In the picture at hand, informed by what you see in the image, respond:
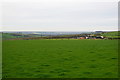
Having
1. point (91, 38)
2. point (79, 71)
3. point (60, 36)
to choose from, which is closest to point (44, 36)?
point (60, 36)

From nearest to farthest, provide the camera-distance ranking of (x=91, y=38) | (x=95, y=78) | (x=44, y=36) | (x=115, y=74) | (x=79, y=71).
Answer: (x=95, y=78) → (x=115, y=74) → (x=79, y=71) → (x=91, y=38) → (x=44, y=36)

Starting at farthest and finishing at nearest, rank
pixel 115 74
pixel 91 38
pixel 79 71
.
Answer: pixel 91 38 < pixel 79 71 < pixel 115 74

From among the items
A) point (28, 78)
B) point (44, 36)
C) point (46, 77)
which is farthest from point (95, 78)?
point (44, 36)

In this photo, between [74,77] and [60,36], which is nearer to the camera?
[74,77]

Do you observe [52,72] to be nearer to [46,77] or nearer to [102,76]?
[46,77]

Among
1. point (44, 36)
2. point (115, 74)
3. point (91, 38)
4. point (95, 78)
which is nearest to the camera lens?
point (95, 78)

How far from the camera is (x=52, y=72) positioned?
1347 centimetres

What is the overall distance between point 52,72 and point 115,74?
3.89 metres

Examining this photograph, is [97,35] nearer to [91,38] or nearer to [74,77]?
[91,38]

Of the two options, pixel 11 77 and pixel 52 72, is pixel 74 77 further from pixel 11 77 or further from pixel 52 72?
pixel 11 77

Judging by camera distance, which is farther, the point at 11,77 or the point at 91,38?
the point at 91,38

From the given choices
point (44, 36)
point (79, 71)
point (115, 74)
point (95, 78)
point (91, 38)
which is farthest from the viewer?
point (44, 36)

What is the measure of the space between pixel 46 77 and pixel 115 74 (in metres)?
4.16

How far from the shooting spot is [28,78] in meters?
11.8
